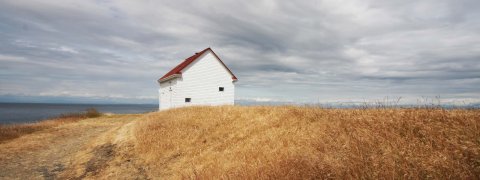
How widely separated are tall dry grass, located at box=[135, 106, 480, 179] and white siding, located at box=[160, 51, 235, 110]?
50.9 feet

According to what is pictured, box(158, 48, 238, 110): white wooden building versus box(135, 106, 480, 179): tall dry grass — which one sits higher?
box(158, 48, 238, 110): white wooden building

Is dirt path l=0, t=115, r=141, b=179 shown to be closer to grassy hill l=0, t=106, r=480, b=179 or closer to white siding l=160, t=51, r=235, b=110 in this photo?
grassy hill l=0, t=106, r=480, b=179

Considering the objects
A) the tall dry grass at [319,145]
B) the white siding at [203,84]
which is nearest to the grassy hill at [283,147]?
the tall dry grass at [319,145]

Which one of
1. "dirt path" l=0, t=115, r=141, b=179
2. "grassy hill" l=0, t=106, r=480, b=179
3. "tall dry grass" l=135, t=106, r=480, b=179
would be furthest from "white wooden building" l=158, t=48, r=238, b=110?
"tall dry grass" l=135, t=106, r=480, b=179

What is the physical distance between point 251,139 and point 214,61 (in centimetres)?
2257

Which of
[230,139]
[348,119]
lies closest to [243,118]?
[230,139]

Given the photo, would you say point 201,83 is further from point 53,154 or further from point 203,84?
point 53,154

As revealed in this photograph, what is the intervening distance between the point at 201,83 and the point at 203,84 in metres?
0.27

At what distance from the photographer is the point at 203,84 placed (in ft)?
107

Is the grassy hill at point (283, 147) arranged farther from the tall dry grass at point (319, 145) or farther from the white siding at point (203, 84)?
the white siding at point (203, 84)

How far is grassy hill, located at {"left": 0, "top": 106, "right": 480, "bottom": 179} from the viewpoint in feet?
19.0

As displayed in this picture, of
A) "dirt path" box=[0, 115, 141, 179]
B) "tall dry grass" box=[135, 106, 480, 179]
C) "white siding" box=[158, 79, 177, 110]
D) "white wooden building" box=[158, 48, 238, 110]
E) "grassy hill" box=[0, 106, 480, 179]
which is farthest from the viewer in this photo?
"white siding" box=[158, 79, 177, 110]

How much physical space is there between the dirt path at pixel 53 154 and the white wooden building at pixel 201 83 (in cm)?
1001

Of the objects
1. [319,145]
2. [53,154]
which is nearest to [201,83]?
[53,154]
